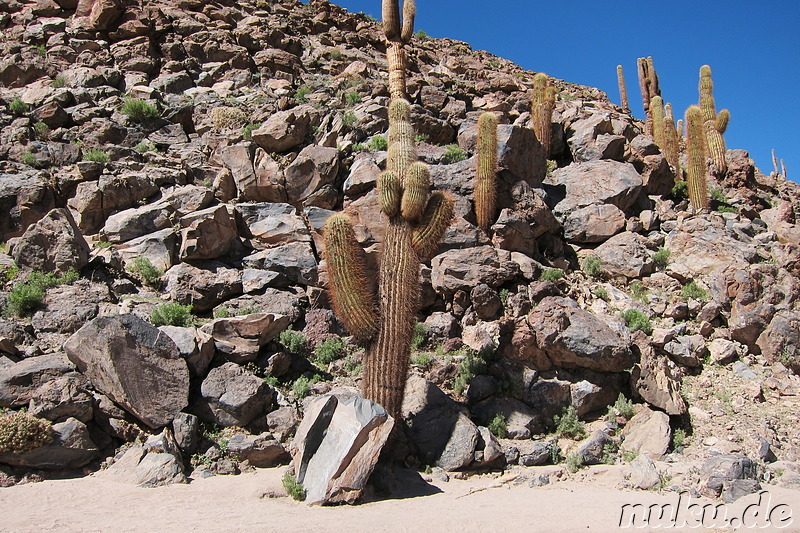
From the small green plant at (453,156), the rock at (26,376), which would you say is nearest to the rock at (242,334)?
the rock at (26,376)

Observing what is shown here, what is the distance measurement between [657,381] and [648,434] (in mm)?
947

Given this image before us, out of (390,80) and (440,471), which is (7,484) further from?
(390,80)

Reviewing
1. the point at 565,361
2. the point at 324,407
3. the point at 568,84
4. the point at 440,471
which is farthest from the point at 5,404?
the point at 568,84

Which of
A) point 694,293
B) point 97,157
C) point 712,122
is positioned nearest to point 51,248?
point 97,157

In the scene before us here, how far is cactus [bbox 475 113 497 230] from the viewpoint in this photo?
10750 mm

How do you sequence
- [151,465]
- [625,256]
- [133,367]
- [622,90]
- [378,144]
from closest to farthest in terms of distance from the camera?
[151,465]
[133,367]
[625,256]
[378,144]
[622,90]

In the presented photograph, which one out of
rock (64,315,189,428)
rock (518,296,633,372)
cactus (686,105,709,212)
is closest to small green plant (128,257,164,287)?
rock (64,315,189,428)

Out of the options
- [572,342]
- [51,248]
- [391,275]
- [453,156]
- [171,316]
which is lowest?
[572,342]

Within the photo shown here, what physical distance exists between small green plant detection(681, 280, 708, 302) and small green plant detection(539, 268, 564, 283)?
7.83ft

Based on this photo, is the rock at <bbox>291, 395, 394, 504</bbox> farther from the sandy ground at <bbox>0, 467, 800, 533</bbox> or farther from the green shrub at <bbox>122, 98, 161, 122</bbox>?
the green shrub at <bbox>122, 98, 161, 122</bbox>

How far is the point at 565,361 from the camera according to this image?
26.4 feet

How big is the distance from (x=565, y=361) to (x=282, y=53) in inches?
648

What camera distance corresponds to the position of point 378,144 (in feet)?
41.3

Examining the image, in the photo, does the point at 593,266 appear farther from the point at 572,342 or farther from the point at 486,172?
the point at 572,342
